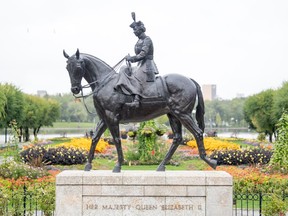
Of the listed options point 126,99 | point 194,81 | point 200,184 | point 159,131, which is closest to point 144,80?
point 126,99

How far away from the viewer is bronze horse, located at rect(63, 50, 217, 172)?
9.34 meters

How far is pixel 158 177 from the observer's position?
29.4 ft

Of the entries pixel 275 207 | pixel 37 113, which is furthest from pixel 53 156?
pixel 37 113

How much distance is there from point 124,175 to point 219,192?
1.97 m

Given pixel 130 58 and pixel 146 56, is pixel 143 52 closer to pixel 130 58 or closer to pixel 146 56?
pixel 146 56

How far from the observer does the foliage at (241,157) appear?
21.4 metres

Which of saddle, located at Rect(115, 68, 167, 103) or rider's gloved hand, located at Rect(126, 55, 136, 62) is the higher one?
rider's gloved hand, located at Rect(126, 55, 136, 62)

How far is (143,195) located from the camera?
891 cm

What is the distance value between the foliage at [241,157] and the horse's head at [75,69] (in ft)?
44.2

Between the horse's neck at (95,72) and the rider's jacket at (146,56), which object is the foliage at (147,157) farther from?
the rider's jacket at (146,56)

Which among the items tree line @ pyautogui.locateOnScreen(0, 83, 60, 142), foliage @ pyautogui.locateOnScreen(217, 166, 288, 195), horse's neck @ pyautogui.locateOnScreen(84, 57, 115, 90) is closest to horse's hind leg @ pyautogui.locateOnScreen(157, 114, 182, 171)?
horse's neck @ pyautogui.locateOnScreen(84, 57, 115, 90)

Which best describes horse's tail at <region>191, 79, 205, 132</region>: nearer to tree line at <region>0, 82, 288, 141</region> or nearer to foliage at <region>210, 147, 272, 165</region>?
foliage at <region>210, 147, 272, 165</region>

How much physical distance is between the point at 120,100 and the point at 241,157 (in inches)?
536

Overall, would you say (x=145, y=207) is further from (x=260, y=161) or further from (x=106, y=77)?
(x=260, y=161)
